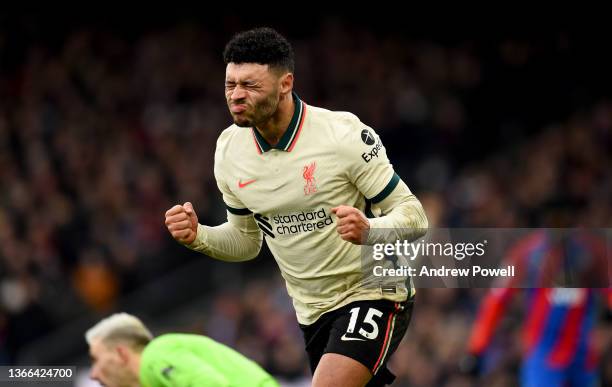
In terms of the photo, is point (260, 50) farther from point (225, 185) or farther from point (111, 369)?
point (111, 369)

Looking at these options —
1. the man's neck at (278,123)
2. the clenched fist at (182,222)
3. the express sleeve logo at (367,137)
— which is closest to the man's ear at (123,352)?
the clenched fist at (182,222)

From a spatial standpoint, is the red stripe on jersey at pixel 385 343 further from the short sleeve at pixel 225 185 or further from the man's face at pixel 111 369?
the man's face at pixel 111 369

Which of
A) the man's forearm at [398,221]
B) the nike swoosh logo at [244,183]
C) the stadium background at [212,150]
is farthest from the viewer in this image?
the stadium background at [212,150]

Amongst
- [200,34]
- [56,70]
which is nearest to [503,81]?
[200,34]

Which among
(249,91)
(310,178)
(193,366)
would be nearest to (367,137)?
(310,178)

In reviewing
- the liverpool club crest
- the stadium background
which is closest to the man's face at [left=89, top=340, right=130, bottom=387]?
the liverpool club crest

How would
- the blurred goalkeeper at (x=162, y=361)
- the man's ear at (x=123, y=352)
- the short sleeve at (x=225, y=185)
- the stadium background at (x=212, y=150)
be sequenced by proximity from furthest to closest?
1. the stadium background at (x=212, y=150)
2. the man's ear at (x=123, y=352)
3. the short sleeve at (x=225, y=185)
4. the blurred goalkeeper at (x=162, y=361)

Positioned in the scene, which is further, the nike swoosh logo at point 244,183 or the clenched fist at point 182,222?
the nike swoosh logo at point 244,183

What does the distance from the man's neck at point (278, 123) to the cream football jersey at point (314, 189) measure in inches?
1.2

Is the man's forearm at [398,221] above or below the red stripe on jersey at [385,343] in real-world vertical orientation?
above

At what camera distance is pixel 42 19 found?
60.4 ft

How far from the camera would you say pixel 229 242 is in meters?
6.01

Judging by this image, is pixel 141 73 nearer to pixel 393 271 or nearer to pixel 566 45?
pixel 566 45

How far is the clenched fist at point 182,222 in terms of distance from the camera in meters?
5.51
